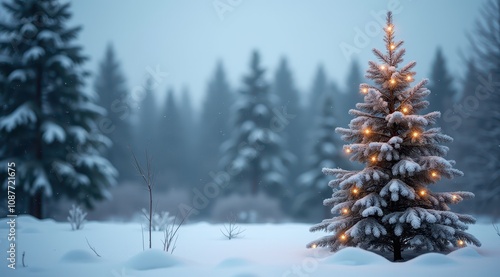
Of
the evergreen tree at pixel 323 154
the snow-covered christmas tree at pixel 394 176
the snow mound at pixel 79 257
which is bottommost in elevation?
the snow mound at pixel 79 257

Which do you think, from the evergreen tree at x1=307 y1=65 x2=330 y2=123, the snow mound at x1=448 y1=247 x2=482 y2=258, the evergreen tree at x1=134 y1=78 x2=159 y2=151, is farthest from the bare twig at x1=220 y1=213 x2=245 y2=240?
the evergreen tree at x1=134 y1=78 x2=159 y2=151

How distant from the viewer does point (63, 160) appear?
15.5 metres

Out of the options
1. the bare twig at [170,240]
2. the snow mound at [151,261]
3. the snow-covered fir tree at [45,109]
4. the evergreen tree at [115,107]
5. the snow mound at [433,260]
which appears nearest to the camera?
the snow mound at [433,260]

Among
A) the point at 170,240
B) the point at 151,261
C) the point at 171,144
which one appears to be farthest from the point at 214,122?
the point at 151,261

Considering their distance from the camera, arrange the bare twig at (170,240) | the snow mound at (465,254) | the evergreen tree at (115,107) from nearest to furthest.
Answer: the snow mound at (465,254), the bare twig at (170,240), the evergreen tree at (115,107)

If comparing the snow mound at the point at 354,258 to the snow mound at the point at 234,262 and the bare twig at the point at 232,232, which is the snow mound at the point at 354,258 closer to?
the snow mound at the point at 234,262

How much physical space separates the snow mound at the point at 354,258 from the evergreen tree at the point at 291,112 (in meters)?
30.4

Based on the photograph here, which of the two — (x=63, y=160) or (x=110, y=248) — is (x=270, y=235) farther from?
(x=63, y=160)

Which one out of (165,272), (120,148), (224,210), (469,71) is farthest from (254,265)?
(120,148)

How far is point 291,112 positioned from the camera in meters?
37.8

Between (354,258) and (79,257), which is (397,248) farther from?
(79,257)

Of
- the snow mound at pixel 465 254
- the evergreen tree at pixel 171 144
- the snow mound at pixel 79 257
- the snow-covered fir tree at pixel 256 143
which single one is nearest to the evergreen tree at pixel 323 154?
the snow-covered fir tree at pixel 256 143

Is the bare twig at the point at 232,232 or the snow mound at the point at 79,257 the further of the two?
the bare twig at the point at 232,232

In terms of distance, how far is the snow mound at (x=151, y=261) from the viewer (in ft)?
17.5
